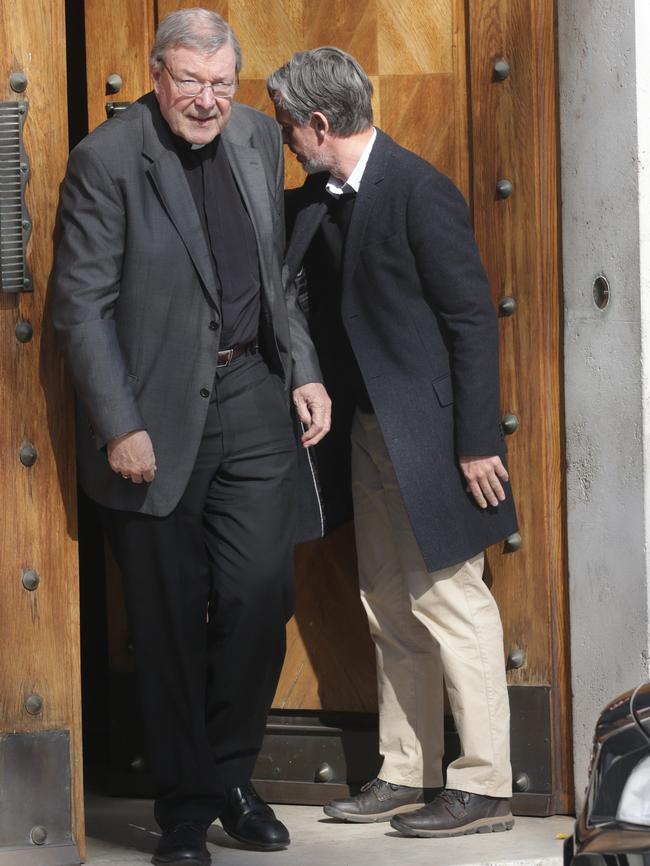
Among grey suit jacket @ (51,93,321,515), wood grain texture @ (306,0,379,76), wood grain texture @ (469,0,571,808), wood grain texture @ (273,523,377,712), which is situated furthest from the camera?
wood grain texture @ (273,523,377,712)

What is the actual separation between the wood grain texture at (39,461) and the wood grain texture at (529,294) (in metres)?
1.16

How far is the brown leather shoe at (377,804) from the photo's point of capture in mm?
4570

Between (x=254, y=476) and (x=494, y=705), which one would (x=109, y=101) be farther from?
(x=494, y=705)

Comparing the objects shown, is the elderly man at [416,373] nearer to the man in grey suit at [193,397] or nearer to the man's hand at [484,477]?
the man's hand at [484,477]

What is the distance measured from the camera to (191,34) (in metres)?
3.96

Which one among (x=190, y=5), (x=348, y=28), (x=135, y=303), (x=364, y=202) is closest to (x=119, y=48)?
(x=190, y=5)

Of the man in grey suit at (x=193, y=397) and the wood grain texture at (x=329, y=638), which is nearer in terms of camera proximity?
the man in grey suit at (x=193, y=397)

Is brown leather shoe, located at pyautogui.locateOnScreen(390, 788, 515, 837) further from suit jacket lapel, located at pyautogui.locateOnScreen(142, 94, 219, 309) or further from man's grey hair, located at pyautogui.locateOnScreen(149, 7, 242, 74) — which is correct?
man's grey hair, located at pyautogui.locateOnScreen(149, 7, 242, 74)

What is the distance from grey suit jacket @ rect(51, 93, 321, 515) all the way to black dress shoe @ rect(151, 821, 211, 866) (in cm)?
81

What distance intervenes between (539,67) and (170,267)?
1.20 m

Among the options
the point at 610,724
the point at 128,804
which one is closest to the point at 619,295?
the point at 610,724

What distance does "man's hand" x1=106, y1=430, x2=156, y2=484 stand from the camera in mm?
3955

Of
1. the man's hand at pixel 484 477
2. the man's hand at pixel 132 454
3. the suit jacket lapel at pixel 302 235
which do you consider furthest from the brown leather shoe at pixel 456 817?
the suit jacket lapel at pixel 302 235

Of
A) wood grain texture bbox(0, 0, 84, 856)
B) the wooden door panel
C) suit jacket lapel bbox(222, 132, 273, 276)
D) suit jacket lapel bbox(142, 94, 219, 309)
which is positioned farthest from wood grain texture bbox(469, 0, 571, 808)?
wood grain texture bbox(0, 0, 84, 856)
